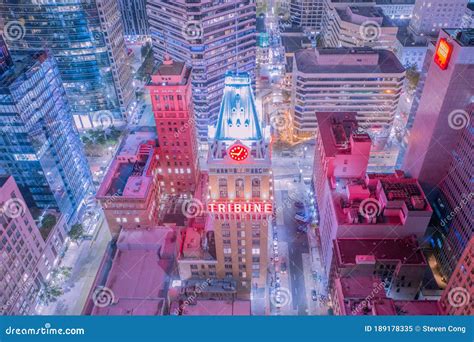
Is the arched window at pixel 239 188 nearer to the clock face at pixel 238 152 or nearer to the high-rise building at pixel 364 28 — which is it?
the clock face at pixel 238 152

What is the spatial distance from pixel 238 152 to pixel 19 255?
170 ft

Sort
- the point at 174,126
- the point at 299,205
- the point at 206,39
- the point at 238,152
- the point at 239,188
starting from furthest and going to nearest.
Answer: the point at 206,39
the point at 299,205
the point at 174,126
the point at 239,188
the point at 238,152

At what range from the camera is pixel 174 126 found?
9800 centimetres

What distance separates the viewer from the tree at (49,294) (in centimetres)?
8626

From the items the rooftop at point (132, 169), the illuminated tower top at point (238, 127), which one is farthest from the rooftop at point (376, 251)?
the rooftop at point (132, 169)

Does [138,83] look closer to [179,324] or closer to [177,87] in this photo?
[177,87]

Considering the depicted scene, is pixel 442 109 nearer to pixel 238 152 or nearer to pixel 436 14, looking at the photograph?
pixel 238 152

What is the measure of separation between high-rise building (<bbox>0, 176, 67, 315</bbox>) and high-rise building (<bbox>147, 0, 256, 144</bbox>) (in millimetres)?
58053

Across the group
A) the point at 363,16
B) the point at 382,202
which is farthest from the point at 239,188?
the point at 363,16

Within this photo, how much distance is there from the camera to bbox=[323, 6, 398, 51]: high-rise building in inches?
5825

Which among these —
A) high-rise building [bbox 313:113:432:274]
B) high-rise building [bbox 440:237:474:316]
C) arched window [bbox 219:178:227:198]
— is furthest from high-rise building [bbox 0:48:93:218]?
high-rise building [bbox 440:237:474:316]

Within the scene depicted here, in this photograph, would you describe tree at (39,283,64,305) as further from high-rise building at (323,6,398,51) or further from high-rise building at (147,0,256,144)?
high-rise building at (323,6,398,51)

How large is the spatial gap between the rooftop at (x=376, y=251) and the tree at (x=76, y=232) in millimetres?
62429

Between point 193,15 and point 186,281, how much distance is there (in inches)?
2753
